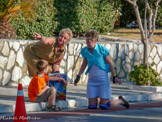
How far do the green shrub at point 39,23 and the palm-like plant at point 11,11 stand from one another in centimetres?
39

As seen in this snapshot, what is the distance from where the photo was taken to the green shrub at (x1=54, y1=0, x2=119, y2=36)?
2036cm

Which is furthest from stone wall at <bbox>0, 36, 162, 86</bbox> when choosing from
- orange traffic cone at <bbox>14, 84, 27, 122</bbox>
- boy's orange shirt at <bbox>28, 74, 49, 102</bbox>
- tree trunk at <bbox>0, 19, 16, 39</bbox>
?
orange traffic cone at <bbox>14, 84, 27, 122</bbox>

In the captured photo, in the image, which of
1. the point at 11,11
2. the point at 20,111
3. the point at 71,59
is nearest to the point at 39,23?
the point at 11,11

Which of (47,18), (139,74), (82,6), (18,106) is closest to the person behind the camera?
(18,106)

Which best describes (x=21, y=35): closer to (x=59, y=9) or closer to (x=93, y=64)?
(x=59, y=9)

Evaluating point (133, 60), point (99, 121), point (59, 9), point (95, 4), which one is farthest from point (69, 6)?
point (99, 121)

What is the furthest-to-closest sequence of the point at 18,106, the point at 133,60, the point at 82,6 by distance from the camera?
the point at 82,6 → the point at 133,60 → the point at 18,106

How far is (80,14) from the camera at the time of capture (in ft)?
67.3

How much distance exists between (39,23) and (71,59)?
→ 13.6 ft

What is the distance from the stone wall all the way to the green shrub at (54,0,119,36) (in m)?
3.71

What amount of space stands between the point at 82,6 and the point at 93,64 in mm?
10257

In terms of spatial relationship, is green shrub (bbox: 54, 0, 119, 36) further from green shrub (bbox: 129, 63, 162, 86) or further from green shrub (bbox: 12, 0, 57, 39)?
green shrub (bbox: 129, 63, 162, 86)

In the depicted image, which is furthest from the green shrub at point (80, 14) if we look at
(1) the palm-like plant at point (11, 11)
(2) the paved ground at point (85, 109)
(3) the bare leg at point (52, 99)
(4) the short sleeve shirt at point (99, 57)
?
(3) the bare leg at point (52, 99)

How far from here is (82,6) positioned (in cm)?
2064
